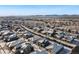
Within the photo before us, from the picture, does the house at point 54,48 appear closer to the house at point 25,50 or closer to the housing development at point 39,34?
the housing development at point 39,34

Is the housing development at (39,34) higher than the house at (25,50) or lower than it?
higher

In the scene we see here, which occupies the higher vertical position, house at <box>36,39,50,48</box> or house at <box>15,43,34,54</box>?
house at <box>36,39,50,48</box>

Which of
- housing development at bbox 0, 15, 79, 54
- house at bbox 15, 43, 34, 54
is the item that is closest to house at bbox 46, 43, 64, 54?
housing development at bbox 0, 15, 79, 54

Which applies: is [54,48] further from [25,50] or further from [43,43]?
[25,50]

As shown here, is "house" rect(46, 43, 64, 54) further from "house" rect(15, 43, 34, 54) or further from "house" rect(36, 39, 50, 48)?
"house" rect(15, 43, 34, 54)

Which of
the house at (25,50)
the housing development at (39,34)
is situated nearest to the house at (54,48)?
the housing development at (39,34)

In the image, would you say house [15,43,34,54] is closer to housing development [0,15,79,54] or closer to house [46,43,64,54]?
housing development [0,15,79,54]

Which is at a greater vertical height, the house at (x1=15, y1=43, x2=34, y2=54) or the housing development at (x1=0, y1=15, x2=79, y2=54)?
the housing development at (x1=0, y1=15, x2=79, y2=54)

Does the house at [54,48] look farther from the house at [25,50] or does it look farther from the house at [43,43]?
the house at [25,50]
